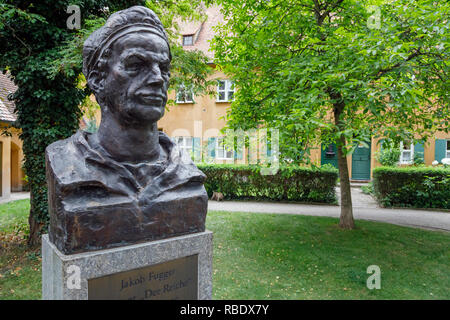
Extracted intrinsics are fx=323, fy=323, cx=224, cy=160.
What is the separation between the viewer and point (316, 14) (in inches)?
276

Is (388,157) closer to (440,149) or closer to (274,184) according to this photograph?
(440,149)

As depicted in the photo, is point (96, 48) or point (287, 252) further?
point (287, 252)

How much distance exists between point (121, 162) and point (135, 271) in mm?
895

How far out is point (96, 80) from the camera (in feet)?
8.82

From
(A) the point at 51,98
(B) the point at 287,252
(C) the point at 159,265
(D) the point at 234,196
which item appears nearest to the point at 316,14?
(B) the point at 287,252

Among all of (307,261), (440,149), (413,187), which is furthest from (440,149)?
(307,261)

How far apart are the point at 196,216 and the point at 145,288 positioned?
733mm

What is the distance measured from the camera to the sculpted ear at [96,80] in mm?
2670

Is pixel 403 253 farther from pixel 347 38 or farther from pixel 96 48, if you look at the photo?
pixel 96 48

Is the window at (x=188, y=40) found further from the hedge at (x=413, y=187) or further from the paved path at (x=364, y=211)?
the hedge at (x=413, y=187)

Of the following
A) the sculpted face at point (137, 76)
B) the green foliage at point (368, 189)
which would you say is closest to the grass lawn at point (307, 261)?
the sculpted face at point (137, 76)

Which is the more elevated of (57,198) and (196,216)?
(57,198)

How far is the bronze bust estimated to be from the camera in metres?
2.42

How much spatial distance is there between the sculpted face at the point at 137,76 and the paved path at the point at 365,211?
28.1 feet
